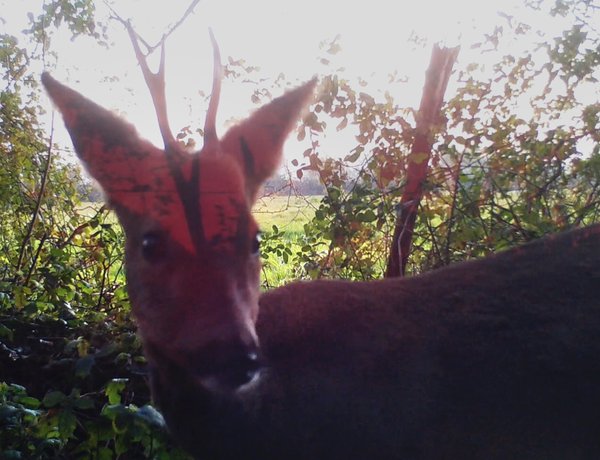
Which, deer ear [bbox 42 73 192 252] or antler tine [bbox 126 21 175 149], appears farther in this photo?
deer ear [bbox 42 73 192 252]

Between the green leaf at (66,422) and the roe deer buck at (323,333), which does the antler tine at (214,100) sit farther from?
the green leaf at (66,422)

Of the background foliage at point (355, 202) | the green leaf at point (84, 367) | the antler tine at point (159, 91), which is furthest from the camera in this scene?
the background foliage at point (355, 202)

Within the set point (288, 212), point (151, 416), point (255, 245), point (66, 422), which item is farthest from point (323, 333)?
point (288, 212)

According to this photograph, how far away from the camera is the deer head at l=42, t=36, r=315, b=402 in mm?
1950

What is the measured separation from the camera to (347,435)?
2.41 m

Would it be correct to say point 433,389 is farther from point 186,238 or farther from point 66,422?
point 66,422

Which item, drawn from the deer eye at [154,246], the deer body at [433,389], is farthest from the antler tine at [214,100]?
the deer body at [433,389]

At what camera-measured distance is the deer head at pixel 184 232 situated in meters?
1.95

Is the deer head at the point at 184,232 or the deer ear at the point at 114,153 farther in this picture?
the deer ear at the point at 114,153

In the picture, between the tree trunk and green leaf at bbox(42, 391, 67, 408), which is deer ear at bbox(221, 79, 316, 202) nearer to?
green leaf at bbox(42, 391, 67, 408)

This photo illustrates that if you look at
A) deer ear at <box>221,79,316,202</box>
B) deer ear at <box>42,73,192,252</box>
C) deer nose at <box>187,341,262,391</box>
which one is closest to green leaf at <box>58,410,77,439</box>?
deer nose at <box>187,341,262,391</box>

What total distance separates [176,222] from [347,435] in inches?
42.3

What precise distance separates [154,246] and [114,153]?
41 centimetres

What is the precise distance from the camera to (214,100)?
1993 mm
